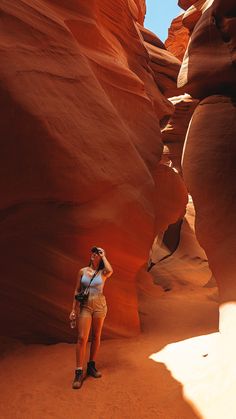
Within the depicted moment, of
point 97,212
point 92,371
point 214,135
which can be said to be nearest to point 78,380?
point 92,371

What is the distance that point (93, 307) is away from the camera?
4.36m

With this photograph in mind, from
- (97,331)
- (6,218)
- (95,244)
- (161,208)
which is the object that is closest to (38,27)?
(6,218)

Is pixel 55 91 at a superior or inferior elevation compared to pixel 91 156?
superior

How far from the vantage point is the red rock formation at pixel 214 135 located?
6.55 m

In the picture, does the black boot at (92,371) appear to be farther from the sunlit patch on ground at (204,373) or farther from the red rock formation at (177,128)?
the red rock formation at (177,128)

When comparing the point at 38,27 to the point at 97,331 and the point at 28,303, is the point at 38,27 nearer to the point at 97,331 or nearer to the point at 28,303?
the point at 28,303

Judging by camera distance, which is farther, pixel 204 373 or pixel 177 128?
pixel 177 128

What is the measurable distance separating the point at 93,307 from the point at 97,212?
223 centimetres

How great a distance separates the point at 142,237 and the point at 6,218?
257cm

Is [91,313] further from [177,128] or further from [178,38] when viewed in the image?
[178,38]

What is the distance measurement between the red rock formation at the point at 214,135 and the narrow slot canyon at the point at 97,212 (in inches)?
0.9

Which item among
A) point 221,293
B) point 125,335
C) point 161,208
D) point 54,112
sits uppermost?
point 54,112

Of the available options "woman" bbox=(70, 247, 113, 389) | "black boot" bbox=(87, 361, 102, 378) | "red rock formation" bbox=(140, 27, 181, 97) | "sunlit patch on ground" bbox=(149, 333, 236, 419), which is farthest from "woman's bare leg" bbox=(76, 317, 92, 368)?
"red rock formation" bbox=(140, 27, 181, 97)

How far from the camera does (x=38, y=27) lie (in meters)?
6.11
